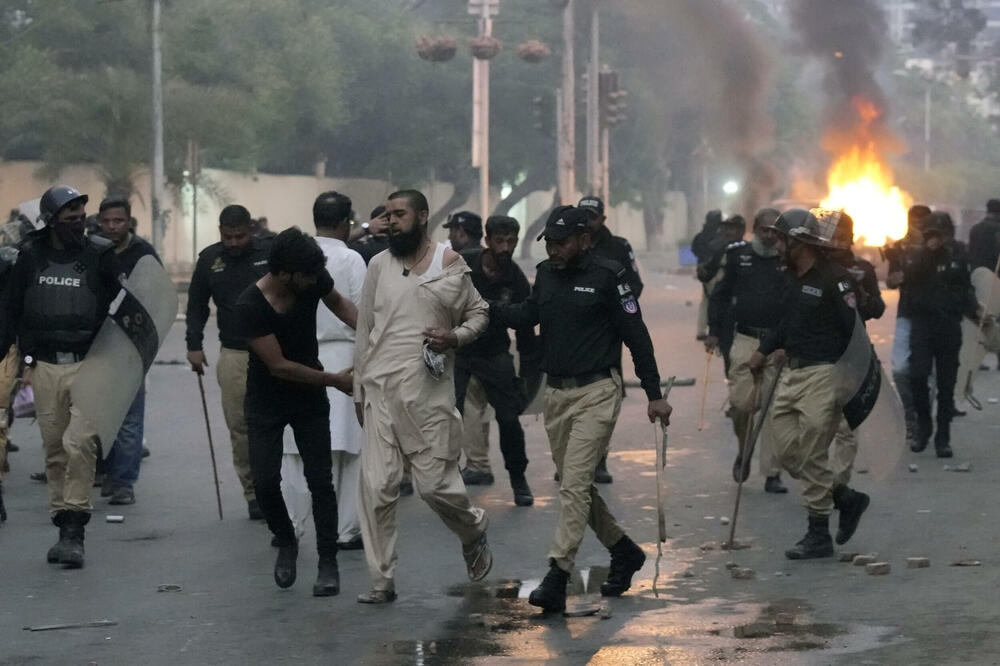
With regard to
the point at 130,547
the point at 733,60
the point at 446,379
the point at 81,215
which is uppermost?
the point at 733,60

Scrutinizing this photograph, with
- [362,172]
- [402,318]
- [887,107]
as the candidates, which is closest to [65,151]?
[362,172]

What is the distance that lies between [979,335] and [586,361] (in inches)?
250

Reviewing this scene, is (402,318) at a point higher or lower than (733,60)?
lower

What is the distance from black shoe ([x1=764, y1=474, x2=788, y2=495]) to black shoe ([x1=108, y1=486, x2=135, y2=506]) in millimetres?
3780

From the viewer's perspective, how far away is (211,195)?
46406mm

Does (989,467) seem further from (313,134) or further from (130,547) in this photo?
(313,134)

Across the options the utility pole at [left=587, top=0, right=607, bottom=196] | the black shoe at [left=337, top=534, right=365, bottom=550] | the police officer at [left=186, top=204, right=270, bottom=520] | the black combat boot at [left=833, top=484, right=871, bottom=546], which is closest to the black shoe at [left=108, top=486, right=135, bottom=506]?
the police officer at [left=186, top=204, right=270, bottom=520]

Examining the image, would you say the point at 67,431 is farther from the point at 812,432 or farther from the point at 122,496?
the point at 812,432

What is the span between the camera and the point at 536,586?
345 inches

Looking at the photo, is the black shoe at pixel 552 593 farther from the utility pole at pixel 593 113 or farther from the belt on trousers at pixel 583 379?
the utility pole at pixel 593 113

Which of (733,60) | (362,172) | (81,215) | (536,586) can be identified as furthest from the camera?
(362,172)

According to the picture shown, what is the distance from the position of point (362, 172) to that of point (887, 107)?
51.7 ft

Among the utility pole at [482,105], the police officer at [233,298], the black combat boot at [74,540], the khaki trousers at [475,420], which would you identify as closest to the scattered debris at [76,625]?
the black combat boot at [74,540]

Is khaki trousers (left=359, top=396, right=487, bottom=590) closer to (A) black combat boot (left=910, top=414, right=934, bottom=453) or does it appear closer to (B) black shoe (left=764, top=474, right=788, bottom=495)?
(B) black shoe (left=764, top=474, right=788, bottom=495)
